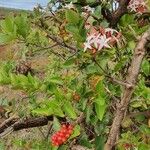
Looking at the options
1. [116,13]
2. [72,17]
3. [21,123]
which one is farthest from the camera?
[21,123]

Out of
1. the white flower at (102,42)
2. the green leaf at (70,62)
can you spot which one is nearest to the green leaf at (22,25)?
the green leaf at (70,62)

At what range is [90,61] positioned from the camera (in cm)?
184

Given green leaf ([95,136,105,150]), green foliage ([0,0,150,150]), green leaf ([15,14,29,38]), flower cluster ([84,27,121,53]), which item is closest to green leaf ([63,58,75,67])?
green foliage ([0,0,150,150])

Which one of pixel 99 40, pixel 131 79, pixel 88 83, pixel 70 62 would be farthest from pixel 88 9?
pixel 131 79

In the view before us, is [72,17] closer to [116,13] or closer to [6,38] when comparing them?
[6,38]

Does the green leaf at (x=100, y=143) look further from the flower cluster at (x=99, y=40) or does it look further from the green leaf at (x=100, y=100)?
the flower cluster at (x=99, y=40)

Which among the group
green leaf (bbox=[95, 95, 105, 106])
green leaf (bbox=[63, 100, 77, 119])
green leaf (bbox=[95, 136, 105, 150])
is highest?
green leaf (bbox=[95, 95, 105, 106])

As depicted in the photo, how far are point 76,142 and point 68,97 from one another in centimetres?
17

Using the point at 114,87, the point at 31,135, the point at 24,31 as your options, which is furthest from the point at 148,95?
the point at 31,135

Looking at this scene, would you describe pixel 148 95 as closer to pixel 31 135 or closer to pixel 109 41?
pixel 109 41

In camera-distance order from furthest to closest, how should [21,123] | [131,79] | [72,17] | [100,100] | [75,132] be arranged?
[21,123] < [75,132] < [100,100] < [72,17] < [131,79]

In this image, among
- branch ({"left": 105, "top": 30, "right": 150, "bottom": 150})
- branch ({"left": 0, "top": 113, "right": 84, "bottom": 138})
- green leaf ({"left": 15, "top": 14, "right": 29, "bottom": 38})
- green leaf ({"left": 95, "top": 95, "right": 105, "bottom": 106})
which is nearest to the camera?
branch ({"left": 105, "top": 30, "right": 150, "bottom": 150})

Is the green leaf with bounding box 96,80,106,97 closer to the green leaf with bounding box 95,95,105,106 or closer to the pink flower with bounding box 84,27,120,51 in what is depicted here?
the green leaf with bounding box 95,95,105,106

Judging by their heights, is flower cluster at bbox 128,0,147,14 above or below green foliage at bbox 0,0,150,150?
above
